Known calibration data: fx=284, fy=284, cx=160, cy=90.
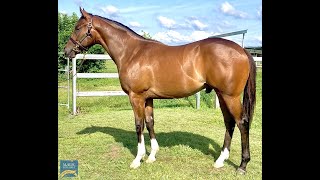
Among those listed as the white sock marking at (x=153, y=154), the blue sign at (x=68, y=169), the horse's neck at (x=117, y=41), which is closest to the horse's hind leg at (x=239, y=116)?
the white sock marking at (x=153, y=154)

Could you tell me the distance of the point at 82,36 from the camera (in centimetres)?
459

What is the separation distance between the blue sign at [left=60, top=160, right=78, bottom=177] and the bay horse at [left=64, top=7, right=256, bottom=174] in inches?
33.2

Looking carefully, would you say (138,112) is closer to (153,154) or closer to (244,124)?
(153,154)

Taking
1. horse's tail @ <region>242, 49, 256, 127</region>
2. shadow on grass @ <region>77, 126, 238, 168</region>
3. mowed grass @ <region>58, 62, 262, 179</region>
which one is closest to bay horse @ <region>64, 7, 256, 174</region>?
horse's tail @ <region>242, 49, 256, 127</region>

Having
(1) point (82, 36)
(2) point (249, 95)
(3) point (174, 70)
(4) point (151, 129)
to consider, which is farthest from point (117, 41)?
(2) point (249, 95)

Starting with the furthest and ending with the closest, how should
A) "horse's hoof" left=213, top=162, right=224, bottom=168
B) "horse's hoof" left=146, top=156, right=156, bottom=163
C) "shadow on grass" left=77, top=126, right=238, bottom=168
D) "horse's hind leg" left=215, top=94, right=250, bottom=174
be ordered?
"shadow on grass" left=77, top=126, right=238, bottom=168, "horse's hoof" left=146, top=156, right=156, bottom=163, "horse's hoof" left=213, top=162, right=224, bottom=168, "horse's hind leg" left=215, top=94, right=250, bottom=174

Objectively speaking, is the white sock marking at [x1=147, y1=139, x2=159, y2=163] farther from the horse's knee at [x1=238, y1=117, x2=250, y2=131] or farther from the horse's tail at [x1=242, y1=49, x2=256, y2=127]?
the horse's tail at [x1=242, y1=49, x2=256, y2=127]

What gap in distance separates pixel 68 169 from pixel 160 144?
1.93m

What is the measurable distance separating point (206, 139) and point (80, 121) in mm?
3446

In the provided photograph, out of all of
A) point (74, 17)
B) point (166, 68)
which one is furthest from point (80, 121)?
point (74, 17)

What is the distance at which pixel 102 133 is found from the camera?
6.14 meters

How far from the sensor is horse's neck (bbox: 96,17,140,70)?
15.0 feet

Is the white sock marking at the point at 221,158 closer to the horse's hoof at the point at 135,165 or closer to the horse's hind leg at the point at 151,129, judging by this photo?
the horse's hind leg at the point at 151,129
